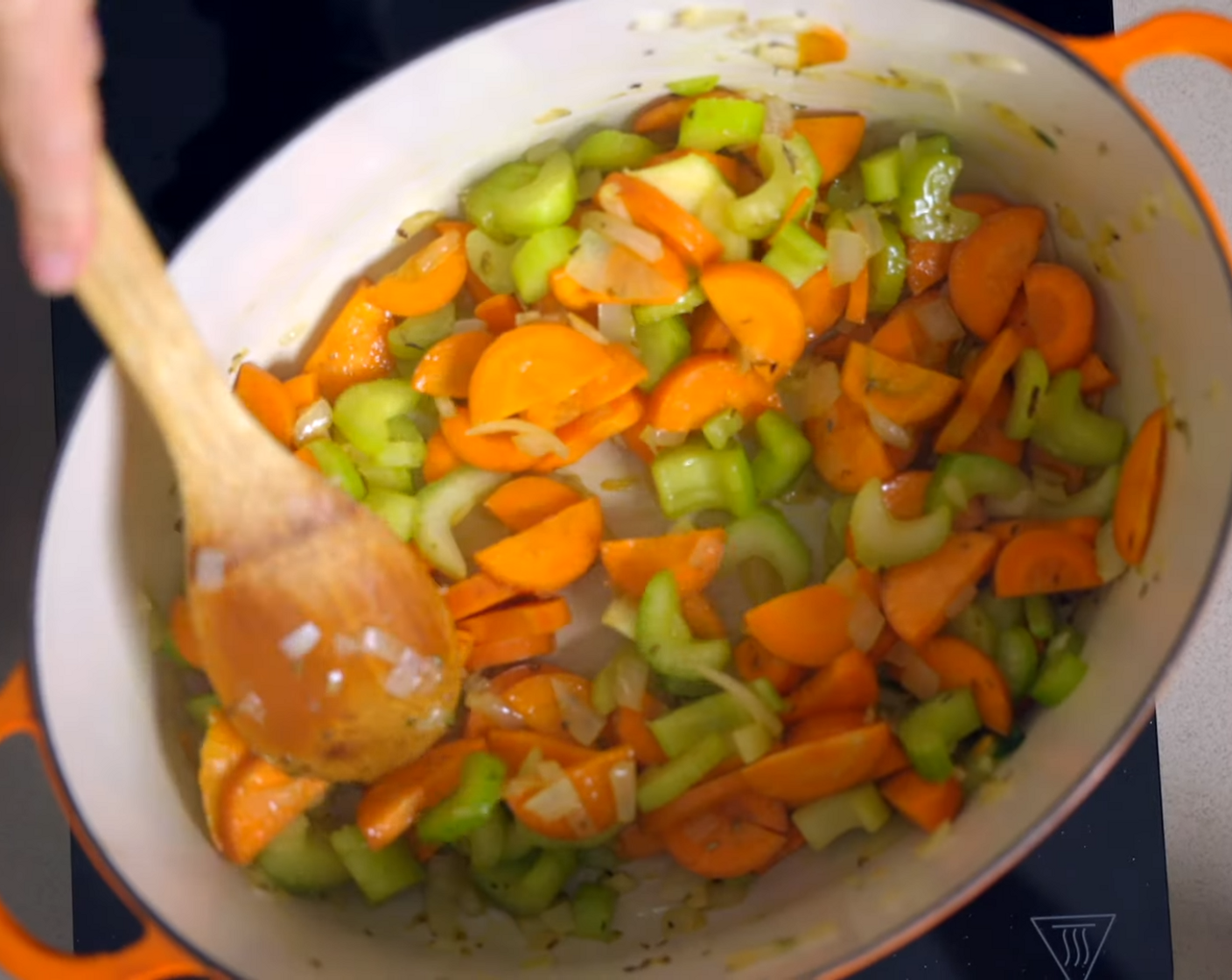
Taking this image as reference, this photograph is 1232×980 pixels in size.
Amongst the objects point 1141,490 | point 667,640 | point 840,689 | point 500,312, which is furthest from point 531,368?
point 1141,490

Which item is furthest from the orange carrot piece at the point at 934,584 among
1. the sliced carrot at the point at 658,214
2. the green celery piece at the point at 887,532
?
the sliced carrot at the point at 658,214

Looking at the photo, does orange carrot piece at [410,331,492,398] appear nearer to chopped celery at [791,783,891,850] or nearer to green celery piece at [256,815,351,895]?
green celery piece at [256,815,351,895]

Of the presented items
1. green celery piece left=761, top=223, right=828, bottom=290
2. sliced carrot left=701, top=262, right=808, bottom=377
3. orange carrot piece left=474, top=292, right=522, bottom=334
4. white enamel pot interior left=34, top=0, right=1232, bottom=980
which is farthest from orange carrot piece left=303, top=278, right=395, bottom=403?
green celery piece left=761, top=223, right=828, bottom=290

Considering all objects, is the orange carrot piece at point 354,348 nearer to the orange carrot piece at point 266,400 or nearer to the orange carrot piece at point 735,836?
the orange carrot piece at point 266,400

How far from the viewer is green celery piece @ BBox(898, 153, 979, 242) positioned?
168 centimetres

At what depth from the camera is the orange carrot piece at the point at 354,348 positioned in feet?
5.90

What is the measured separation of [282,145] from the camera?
148 centimetres

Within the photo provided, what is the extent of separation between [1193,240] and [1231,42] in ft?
0.80

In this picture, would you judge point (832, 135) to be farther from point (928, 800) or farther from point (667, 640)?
point (928, 800)

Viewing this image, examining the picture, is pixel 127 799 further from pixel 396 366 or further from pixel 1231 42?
pixel 1231 42

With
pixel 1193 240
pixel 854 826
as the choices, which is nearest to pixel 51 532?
pixel 854 826

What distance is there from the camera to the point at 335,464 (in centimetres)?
177

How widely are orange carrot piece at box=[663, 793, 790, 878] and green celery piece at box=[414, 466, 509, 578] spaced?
559 millimetres

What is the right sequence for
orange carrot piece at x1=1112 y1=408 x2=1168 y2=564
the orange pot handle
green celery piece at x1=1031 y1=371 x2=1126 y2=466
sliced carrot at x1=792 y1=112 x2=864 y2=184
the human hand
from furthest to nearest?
sliced carrot at x1=792 y1=112 x2=864 y2=184 < green celery piece at x1=1031 y1=371 x2=1126 y2=466 < orange carrot piece at x1=1112 y1=408 x2=1168 y2=564 < the orange pot handle < the human hand
